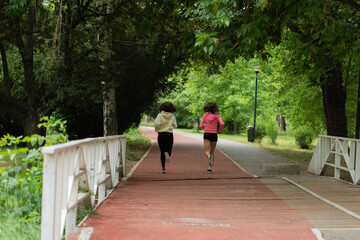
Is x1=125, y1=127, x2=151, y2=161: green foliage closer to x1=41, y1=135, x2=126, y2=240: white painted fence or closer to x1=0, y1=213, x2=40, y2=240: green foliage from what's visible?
x1=41, y1=135, x2=126, y2=240: white painted fence

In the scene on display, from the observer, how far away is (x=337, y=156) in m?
10.4

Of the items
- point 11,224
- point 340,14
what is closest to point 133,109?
point 340,14

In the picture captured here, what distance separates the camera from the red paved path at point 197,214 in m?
4.74

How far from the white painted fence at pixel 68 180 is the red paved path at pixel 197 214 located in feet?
1.12

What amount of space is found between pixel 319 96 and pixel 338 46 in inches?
496

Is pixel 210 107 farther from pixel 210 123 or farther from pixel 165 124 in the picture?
pixel 165 124

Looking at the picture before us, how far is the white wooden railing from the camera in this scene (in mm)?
9337

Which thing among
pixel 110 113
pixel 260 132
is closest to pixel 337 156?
pixel 110 113

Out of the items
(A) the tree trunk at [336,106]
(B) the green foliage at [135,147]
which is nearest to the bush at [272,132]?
(B) the green foliage at [135,147]

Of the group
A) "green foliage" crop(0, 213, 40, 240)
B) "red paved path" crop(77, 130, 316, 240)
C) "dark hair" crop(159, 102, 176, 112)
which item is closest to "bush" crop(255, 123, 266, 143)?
"dark hair" crop(159, 102, 176, 112)

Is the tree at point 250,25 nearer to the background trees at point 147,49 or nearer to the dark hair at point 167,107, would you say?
the background trees at point 147,49

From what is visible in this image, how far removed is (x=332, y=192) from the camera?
8.22 metres

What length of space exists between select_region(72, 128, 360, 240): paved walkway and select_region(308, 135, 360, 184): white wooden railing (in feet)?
2.50

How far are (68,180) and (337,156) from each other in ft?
25.4
